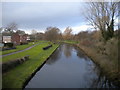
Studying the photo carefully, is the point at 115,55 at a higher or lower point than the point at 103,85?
higher

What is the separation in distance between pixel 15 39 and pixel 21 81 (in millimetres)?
39885

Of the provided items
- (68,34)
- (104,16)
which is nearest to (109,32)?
(104,16)

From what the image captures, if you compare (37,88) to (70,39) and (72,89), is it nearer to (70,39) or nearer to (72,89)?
(72,89)

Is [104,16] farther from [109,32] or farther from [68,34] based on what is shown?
[68,34]

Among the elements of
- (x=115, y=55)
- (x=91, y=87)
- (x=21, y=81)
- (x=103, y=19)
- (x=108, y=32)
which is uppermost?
(x=103, y=19)

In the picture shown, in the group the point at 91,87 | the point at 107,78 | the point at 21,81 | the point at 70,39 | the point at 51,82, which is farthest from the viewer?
the point at 70,39

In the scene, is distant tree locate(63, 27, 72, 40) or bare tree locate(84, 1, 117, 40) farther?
distant tree locate(63, 27, 72, 40)

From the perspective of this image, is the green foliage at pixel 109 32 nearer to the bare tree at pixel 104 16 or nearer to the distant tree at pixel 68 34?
the bare tree at pixel 104 16

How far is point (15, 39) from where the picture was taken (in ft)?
150

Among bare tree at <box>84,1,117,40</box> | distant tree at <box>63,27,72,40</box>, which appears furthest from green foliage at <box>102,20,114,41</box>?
distant tree at <box>63,27,72,40</box>

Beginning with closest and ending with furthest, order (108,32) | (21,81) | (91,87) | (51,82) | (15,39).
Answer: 1. (21,81)
2. (91,87)
3. (51,82)
4. (108,32)
5. (15,39)

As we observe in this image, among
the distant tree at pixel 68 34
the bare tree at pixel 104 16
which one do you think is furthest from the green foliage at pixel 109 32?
the distant tree at pixel 68 34

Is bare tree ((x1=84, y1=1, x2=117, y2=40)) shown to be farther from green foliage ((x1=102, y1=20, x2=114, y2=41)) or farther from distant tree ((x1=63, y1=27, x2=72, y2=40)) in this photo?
distant tree ((x1=63, y1=27, x2=72, y2=40))

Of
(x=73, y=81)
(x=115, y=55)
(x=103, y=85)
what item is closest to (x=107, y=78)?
(x=103, y=85)
